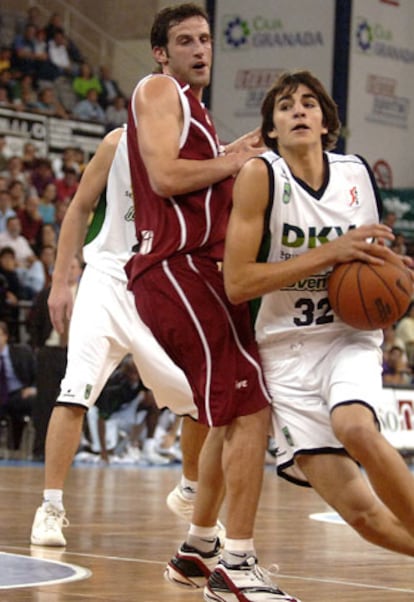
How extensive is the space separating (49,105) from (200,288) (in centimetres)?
1368

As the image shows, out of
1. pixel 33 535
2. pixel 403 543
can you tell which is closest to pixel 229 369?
pixel 403 543

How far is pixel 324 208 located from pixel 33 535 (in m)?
2.14

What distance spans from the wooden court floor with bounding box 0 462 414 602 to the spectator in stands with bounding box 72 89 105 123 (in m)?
10.0

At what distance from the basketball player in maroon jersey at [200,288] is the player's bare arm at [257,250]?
170mm

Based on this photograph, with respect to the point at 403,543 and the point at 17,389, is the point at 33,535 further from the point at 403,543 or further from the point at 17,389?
the point at 17,389

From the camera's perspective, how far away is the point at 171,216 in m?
4.10

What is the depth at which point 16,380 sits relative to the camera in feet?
38.3

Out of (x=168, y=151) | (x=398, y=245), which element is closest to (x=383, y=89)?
(x=398, y=245)

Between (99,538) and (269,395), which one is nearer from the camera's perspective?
(269,395)

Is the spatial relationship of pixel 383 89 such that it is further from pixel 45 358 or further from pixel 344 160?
pixel 344 160

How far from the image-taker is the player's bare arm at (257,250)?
3811mm

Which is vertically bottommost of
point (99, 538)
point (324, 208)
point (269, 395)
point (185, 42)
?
point (99, 538)

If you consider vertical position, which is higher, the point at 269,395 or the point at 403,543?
the point at 269,395

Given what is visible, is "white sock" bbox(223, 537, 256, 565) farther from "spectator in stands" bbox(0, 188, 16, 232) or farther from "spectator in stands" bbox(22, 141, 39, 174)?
"spectator in stands" bbox(22, 141, 39, 174)
